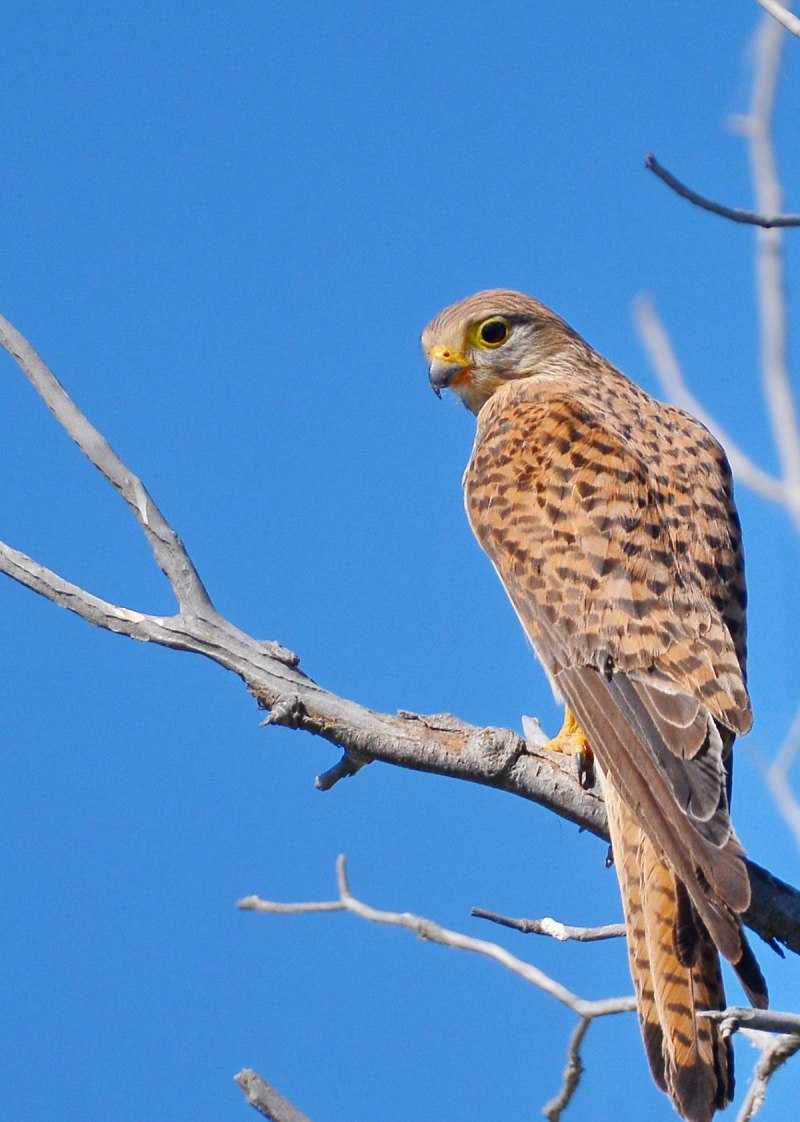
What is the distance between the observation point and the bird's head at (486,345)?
4.20 metres

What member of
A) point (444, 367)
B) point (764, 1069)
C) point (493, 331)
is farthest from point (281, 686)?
point (493, 331)

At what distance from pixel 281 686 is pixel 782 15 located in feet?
4.69

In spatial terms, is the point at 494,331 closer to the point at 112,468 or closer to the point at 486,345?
the point at 486,345

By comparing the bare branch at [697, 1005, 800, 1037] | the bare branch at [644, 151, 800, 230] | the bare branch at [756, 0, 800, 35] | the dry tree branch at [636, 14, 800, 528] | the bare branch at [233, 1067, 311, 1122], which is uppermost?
the dry tree branch at [636, 14, 800, 528]

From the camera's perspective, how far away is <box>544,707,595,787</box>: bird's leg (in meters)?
2.80

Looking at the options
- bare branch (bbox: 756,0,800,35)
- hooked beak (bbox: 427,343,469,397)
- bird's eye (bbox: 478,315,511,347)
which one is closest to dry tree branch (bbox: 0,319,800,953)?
bare branch (bbox: 756,0,800,35)

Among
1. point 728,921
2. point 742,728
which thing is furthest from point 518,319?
point 728,921

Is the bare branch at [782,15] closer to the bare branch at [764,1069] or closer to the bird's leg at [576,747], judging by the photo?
the bird's leg at [576,747]

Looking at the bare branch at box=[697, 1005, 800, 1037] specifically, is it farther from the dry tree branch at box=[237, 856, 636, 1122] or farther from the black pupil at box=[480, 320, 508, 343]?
the black pupil at box=[480, 320, 508, 343]

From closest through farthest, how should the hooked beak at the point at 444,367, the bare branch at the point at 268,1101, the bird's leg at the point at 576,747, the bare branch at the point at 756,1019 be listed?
the bare branch at the point at 756,1019, the bare branch at the point at 268,1101, the bird's leg at the point at 576,747, the hooked beak at the point at 444,367

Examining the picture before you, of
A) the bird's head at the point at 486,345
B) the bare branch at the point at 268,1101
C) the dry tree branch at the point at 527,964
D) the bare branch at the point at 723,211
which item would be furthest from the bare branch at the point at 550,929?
the bird's head at the point at 486,345

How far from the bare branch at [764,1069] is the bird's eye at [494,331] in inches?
93.3

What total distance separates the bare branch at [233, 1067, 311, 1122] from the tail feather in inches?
30.3

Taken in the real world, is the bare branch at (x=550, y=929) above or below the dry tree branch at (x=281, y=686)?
below
